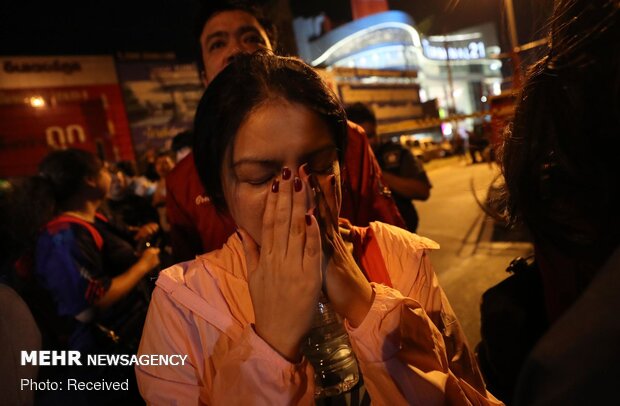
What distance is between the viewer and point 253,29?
1970 mm

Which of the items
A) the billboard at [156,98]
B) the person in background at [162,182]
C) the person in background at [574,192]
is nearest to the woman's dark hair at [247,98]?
the person in background at [574,192]

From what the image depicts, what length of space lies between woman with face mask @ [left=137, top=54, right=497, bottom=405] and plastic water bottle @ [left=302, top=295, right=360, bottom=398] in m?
0.19

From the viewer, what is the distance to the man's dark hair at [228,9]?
6.66ft

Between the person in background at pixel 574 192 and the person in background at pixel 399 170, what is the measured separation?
2357 millimetres

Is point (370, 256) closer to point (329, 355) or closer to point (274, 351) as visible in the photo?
point (329, 355)

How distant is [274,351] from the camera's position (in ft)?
2.81

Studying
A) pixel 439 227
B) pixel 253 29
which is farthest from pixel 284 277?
pixel 439 227

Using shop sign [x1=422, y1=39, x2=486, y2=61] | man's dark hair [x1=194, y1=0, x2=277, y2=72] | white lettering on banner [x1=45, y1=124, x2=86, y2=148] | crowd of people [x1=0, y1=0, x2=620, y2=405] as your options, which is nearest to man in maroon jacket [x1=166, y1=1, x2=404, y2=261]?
man's dark hair [x1=194, y1=0, x2=277, y2=72]

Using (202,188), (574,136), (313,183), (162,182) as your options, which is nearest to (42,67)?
(162,182)

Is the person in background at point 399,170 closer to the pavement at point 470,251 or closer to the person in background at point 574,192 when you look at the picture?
the pavement at point 470,251

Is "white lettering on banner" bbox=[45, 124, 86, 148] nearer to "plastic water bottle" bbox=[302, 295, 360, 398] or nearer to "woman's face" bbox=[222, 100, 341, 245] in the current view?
"woman's face" bbox=[222, 100, 341, 245]

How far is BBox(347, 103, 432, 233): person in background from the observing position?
133 inches

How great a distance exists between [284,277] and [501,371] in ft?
2.68

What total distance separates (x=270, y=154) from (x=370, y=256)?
48 cm
